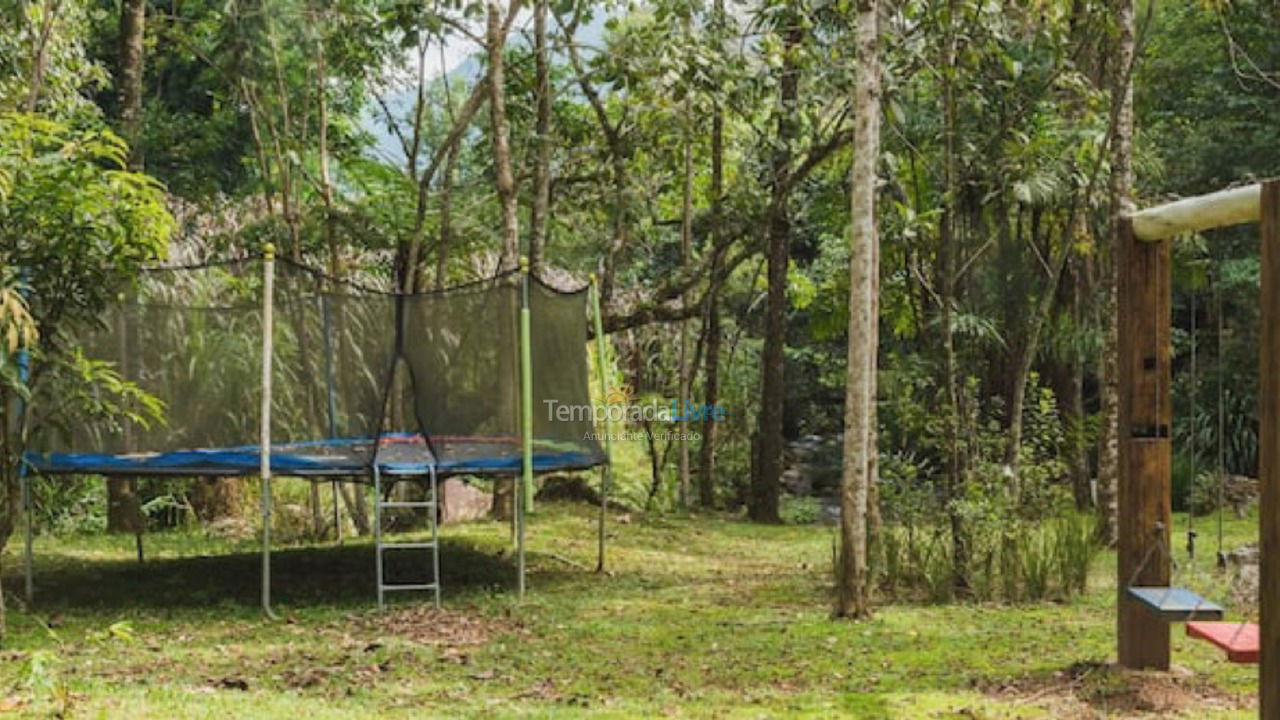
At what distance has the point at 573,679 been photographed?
20.0ft

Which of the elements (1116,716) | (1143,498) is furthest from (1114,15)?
(1116,716)

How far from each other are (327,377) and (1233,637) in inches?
231

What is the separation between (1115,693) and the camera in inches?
217

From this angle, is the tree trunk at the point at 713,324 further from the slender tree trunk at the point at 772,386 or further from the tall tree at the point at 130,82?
the tall tree at the point at 130,82

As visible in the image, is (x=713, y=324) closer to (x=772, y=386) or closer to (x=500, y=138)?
(x=772, y=386)

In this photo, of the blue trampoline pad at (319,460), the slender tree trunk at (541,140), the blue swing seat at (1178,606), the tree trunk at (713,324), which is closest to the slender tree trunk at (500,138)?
the slender tree trunk at (541,140)

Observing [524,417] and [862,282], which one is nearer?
[862,282]

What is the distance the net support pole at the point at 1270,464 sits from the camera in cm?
422

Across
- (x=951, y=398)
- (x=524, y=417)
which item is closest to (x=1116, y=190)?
(x=951, y=398)

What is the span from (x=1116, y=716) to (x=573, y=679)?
2.28 m

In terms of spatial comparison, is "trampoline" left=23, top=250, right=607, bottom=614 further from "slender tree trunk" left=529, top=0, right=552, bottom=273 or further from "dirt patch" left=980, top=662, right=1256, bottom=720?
"dirt patch" left=980, top=662, right=1256, bottom=720

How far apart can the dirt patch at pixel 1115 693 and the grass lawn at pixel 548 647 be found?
0.01m

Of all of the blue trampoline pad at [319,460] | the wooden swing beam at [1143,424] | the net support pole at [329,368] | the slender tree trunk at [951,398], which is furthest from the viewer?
the net support pole at [329,368]

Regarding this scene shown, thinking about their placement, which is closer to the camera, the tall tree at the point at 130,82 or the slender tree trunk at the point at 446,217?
the tall tree at the point at 130,82
